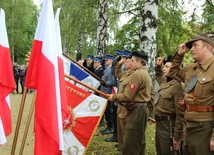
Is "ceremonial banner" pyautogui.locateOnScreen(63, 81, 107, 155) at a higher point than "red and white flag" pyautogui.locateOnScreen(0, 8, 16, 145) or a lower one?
lower

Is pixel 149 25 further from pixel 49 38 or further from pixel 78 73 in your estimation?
pixel 49 38

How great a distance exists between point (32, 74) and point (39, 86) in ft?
0.80

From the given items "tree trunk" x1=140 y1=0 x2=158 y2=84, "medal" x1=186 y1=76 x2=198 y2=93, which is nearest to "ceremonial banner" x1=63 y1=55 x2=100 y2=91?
"tree trunk" x1=140 y1=0 x2=158 y2=84

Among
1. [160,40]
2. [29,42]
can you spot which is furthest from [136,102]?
[29,42]

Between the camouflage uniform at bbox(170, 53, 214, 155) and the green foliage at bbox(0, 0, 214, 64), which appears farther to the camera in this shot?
the green foliage at bbox(0, 0, 214, 64)

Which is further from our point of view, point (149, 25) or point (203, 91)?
point (149, 25)

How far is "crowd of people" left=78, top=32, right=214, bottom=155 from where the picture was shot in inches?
127

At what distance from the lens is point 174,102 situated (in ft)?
14.3

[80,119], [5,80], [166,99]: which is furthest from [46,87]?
[80,119]

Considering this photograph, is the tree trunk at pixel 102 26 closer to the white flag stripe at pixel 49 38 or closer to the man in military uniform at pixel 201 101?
the white flag stripe at pixel 49 38

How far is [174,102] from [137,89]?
0.63 metres

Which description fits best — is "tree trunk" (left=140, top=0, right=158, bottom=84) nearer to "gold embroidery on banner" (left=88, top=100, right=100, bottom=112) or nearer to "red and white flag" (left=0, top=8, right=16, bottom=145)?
"gold embroidery on banner" (left=88, top=100, right=100, bottom=112)

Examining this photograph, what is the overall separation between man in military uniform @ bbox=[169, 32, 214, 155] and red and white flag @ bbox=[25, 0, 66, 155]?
1448 millimetres

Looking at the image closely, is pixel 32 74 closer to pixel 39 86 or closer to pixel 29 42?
pixel 39 86
